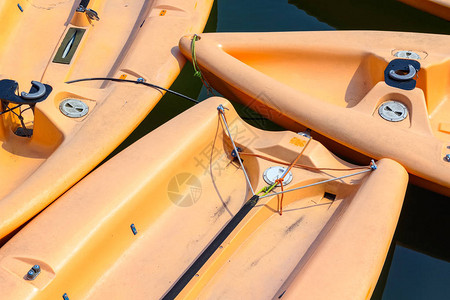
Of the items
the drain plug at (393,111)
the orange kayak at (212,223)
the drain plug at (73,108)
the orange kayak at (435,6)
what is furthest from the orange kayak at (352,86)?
the drain plug at (73,108)

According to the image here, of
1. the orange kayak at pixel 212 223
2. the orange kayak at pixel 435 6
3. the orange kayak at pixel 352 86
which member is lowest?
the orange kayak at pixel 212 223

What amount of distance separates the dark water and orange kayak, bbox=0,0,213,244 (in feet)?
1.56

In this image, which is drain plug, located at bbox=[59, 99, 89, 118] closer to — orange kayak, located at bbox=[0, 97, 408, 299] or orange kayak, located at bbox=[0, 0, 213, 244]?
orange kayak, located at bbox=[0, 0, 213, 244]

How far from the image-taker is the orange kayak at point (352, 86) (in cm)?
279

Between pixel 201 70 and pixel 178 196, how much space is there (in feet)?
3.42

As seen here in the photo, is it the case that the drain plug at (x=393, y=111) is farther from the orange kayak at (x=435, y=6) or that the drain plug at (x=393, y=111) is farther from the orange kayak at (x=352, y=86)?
the orange kayak at (x=435, y=6)

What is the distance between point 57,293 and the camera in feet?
7.57

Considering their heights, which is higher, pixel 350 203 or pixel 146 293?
pixel 350 203

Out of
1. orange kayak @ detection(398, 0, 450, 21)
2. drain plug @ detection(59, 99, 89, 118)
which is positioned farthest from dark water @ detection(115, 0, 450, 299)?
drain plug @ detection(59, 99, 89, 118)

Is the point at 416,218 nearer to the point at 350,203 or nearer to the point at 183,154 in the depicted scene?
the point at 350,203

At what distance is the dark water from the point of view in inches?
118

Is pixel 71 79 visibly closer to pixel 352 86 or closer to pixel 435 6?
pixel 352 86

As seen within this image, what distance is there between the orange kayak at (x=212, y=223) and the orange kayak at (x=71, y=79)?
0.22 meters

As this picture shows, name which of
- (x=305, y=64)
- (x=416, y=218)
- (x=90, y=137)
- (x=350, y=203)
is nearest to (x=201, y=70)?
(x=305, y=64)
